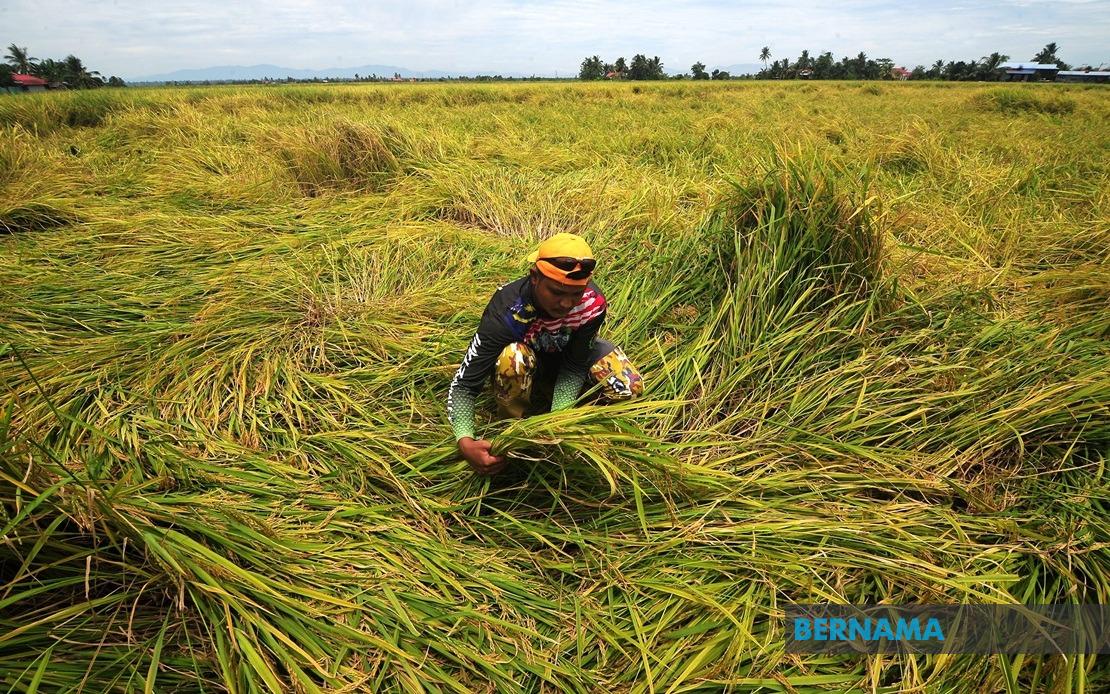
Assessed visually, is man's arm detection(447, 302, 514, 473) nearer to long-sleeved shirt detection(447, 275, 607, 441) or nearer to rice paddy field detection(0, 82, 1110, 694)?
long-sleeved shirt detection(447, 275, 607, 441)

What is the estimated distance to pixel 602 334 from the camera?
2201 mm

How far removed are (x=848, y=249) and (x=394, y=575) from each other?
6.45ft

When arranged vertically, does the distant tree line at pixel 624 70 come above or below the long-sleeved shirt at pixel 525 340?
above

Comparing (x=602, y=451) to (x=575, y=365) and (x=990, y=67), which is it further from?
(x=990, y=67)

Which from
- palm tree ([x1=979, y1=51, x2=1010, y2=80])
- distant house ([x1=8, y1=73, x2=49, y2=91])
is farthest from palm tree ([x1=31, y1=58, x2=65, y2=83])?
palm tree ([x1=979, y1=51, x2=1010, y2=80])

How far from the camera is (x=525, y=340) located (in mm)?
1641

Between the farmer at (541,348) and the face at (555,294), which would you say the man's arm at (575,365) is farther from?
the face at (555,294)

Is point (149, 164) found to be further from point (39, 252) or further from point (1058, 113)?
point (1058, 113)

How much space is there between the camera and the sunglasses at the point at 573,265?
4.62ft

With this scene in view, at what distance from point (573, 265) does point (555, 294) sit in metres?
0.11

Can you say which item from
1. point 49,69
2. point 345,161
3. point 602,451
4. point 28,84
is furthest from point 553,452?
point 49,69

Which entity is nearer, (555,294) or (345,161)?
(555,294)

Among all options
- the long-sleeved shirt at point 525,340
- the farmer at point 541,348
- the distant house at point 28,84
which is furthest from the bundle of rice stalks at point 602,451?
the distant house at point 28,84

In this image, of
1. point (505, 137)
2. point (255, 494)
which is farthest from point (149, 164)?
point (255, 494)
